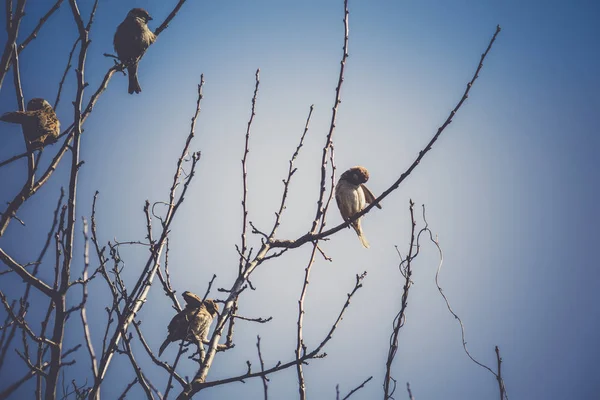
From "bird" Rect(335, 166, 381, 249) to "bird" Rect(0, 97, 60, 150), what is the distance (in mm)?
3396

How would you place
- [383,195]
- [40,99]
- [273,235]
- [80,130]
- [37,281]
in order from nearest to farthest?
[80,130], [37,281], [383,195], [273,235], [40,99]

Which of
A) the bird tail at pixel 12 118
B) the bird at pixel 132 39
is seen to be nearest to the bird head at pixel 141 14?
the bird at pixel 132 39

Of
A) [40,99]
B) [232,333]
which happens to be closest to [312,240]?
[232,333]

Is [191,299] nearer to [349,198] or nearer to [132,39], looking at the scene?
[349,198]

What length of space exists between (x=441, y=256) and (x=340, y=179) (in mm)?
2706

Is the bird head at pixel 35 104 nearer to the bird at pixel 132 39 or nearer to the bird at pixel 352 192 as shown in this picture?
the bird at pixel 132 39

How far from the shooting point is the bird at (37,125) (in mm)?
3924

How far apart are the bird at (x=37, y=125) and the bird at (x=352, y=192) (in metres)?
3.40

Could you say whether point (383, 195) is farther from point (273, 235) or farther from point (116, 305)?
point (116, 305)

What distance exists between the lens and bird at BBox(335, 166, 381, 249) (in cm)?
560

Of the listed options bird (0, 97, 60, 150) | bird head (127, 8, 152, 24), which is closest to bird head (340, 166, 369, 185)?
bird (0, 97, 60, 150)

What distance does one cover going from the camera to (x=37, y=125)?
4.17 metres

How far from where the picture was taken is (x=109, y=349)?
2.23 m

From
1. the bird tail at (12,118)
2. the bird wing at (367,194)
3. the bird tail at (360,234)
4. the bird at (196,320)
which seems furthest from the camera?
the bird wing at (367,194)
